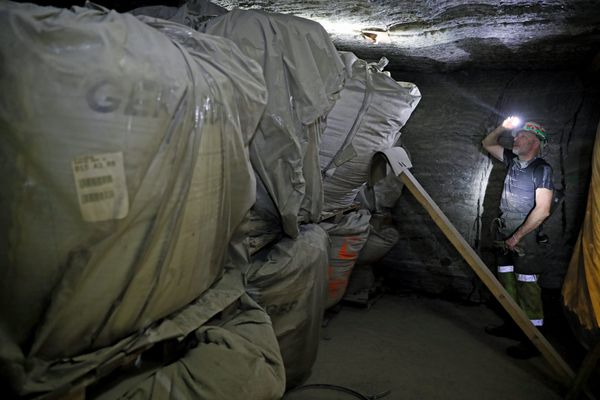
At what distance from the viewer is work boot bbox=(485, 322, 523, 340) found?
148 inches

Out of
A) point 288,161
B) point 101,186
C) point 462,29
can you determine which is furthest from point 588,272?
point 101,186

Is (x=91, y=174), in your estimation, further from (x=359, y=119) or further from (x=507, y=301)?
(x=507, y=301)

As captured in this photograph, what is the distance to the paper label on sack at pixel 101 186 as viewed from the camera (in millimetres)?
1013

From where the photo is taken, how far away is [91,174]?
3.35 feet

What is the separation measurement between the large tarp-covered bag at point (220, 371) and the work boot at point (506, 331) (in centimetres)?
299

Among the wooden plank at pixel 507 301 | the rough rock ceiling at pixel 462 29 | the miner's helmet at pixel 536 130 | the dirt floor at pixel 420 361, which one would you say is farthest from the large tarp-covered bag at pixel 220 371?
the miner's helmet at pixel 536 130

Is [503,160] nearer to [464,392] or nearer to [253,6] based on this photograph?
[464,392]

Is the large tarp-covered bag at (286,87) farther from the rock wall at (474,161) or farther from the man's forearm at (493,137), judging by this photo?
the rock wall at (474,161)

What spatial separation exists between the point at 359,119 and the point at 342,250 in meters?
1.20

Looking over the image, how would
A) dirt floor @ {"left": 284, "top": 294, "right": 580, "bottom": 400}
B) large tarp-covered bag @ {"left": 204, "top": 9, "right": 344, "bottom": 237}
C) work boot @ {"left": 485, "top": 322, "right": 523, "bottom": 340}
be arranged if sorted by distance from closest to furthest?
large tarp-covered bag @ {"left": 204, "top": 9, "right": 344, "bottom": 237}
dirt floor @ {"left": 284, "top": 294, "right": 580, "bottom": 400}
work boot @ {"left": 485, "top": 322, "right": 523, "bottom": 340}

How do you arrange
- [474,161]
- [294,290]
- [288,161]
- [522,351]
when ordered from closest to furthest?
[288,161] → [294,290] → [522,351] → [474,161]

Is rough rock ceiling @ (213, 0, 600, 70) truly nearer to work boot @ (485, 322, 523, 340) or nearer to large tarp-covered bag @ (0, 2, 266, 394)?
large tarp-covered bag @ (0, 2, 266, 394)

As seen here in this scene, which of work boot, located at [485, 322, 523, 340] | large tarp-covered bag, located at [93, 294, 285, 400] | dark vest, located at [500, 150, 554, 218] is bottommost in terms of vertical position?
work boot, located at [485, 322, 523, 340]

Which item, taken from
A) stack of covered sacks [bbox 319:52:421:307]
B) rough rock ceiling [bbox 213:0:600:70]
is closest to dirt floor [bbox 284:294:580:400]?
stack of covered sacks [bbox 319:52:421:307]
